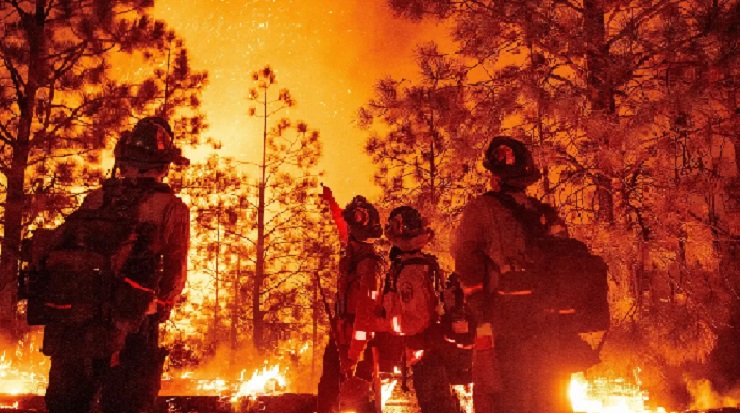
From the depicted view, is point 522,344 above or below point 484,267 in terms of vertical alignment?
below

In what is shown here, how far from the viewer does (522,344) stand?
12.5 ft

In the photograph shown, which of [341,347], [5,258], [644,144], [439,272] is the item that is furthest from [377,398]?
[5,258]

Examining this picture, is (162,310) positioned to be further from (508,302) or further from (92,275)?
(508,302)

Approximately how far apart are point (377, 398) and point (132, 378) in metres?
2.72

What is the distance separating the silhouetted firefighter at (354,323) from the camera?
19.7 feet

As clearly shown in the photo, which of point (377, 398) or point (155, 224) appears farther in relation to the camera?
point (377, 398)

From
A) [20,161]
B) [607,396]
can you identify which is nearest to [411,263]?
[607,396]

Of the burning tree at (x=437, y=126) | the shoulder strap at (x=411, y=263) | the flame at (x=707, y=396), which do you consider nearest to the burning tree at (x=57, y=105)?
the burning tree at (x=437, y=126)

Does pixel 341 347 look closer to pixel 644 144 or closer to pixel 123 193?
pixel 123 193

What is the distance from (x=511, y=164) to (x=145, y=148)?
2288 millimetres

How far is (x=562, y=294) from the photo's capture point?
386 cm

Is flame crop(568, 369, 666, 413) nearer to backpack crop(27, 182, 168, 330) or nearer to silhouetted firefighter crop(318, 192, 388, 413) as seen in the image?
silhouetted firefighter crop(318, 192, 388, 413)

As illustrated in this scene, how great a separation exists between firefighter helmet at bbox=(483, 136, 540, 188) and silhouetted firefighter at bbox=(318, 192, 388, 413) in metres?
2.02

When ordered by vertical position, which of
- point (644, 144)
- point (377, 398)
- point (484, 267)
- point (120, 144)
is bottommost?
point (377, 398)
